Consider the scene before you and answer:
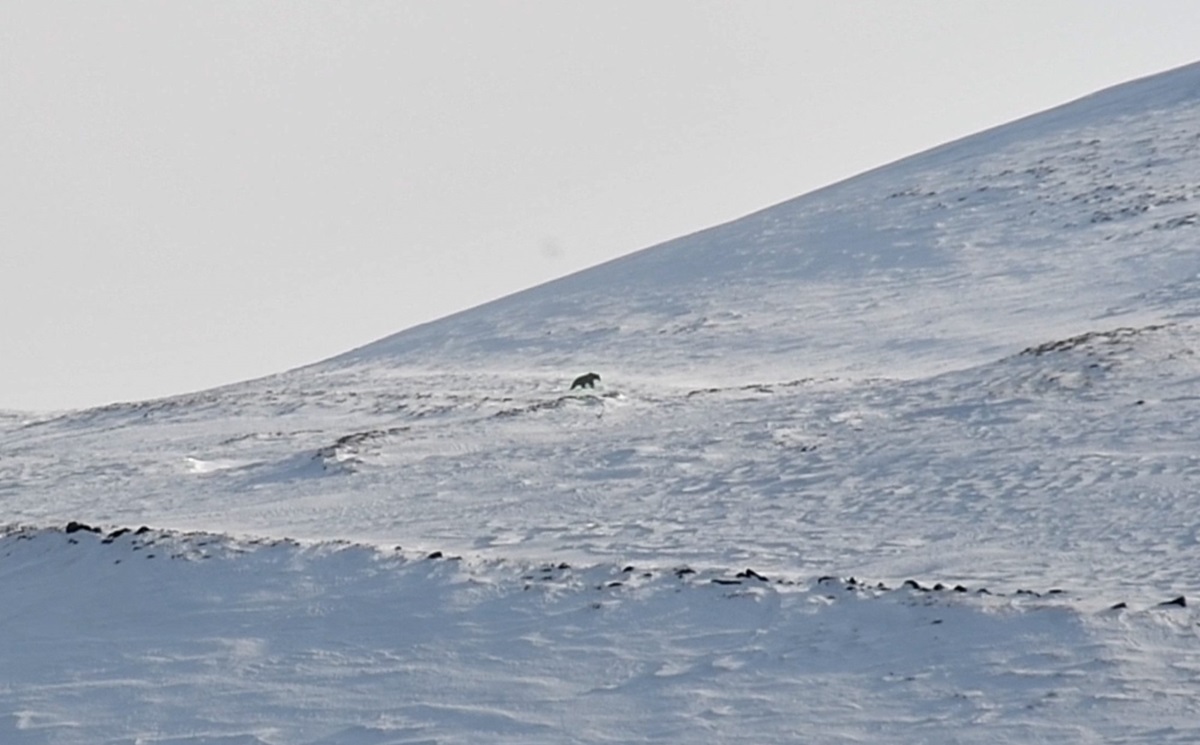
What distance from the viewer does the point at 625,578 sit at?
8.53 metres

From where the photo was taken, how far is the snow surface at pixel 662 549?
7.05m

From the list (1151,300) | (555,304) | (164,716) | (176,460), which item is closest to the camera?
(164,716)

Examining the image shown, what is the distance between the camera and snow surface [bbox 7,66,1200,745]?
278 inches

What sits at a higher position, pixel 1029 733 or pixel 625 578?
pixel 625 578

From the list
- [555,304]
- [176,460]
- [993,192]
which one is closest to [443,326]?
[555,304]

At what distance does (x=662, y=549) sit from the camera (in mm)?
9367

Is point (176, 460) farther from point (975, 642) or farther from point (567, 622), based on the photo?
point (975, 642)

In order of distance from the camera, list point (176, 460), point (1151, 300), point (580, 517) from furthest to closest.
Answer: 1. point (1151, 300)
2. point (176, 460)
3. point (580, 517)

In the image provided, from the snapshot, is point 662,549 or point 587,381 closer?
point 662,549

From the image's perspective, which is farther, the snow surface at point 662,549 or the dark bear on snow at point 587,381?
the dark bear on snow at point 587,381

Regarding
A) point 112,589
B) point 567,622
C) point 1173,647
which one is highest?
point 112,589

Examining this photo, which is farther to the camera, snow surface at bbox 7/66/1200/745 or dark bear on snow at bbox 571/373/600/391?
dark bear on snow at bbox 571/373/600/391

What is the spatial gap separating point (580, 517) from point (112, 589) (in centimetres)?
268

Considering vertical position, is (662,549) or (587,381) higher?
(587,381)
